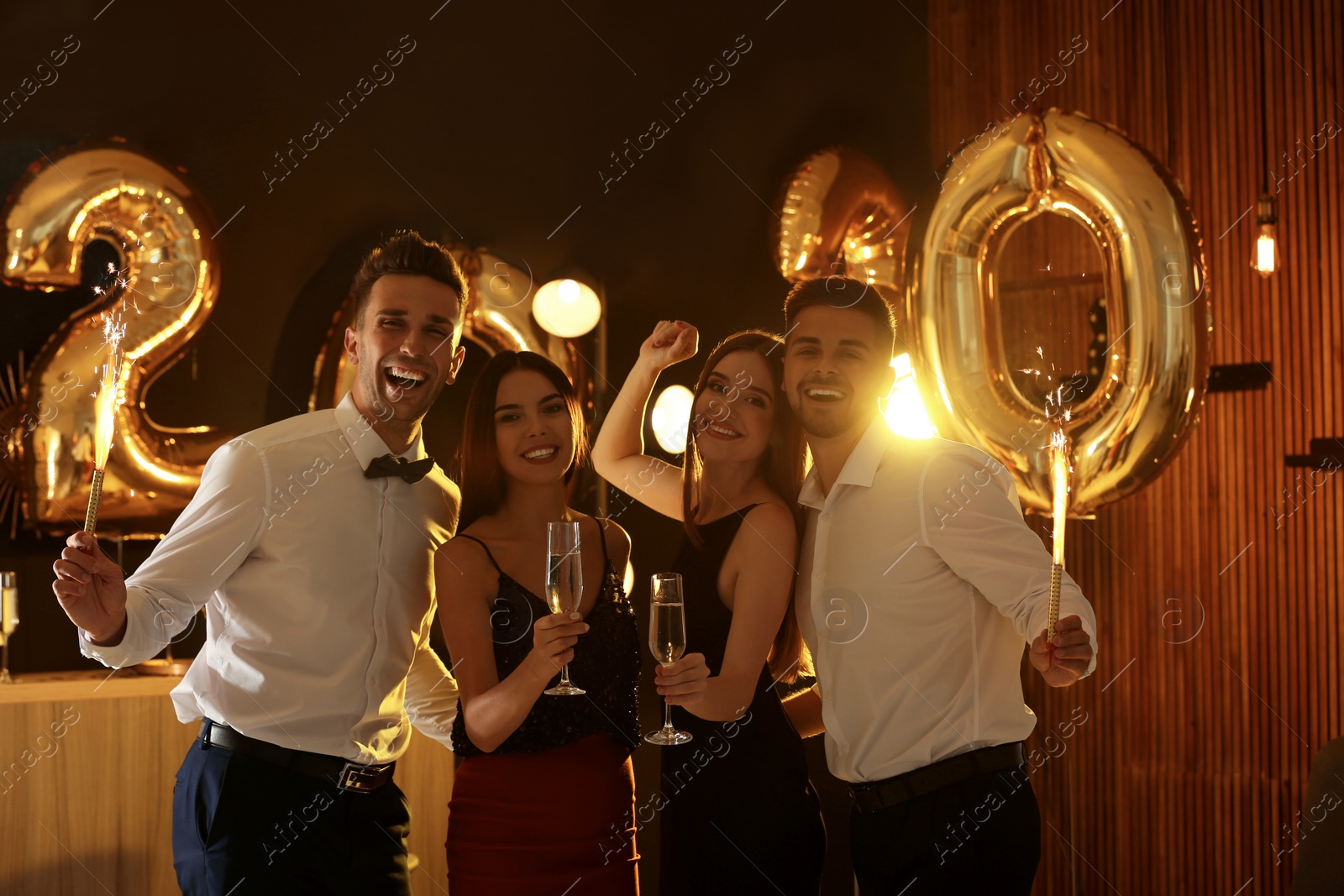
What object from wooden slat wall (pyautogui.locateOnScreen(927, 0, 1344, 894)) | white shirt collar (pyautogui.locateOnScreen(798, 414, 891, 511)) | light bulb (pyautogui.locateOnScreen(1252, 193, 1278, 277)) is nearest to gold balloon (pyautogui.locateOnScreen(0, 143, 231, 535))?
white shirt collar (pyautogui.locateOnScreen(798, 414, 891, 511))

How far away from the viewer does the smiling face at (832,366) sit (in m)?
2.23

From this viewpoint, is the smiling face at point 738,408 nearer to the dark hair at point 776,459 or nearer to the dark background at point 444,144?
the dark hair at point 776,459

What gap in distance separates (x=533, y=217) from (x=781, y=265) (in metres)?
Result: 1.08

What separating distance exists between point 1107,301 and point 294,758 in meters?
2.55

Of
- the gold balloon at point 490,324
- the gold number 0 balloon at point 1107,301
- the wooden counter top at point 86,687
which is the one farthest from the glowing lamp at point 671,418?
the wooden counter top at point 86,687

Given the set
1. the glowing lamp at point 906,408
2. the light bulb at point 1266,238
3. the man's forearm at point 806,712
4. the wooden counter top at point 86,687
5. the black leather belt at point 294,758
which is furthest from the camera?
the light bulb at point 1266,238

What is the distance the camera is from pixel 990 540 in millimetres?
2137

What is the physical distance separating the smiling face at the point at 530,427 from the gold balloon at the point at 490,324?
1281mm

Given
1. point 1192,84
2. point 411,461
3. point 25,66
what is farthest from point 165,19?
point 1192,84

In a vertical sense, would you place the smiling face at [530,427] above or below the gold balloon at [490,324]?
below

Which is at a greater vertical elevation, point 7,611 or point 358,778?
point 7,611

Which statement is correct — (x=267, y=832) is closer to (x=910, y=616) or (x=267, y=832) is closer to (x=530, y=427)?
(x=530, y=427)

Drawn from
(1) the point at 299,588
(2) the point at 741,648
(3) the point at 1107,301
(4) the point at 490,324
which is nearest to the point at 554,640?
(2) the point at 741,648

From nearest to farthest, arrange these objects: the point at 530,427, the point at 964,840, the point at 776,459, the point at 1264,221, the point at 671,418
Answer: the point at 964,840, the point at 530,427, the point at 776,459, the point at 1264,221, the point at 671,418
